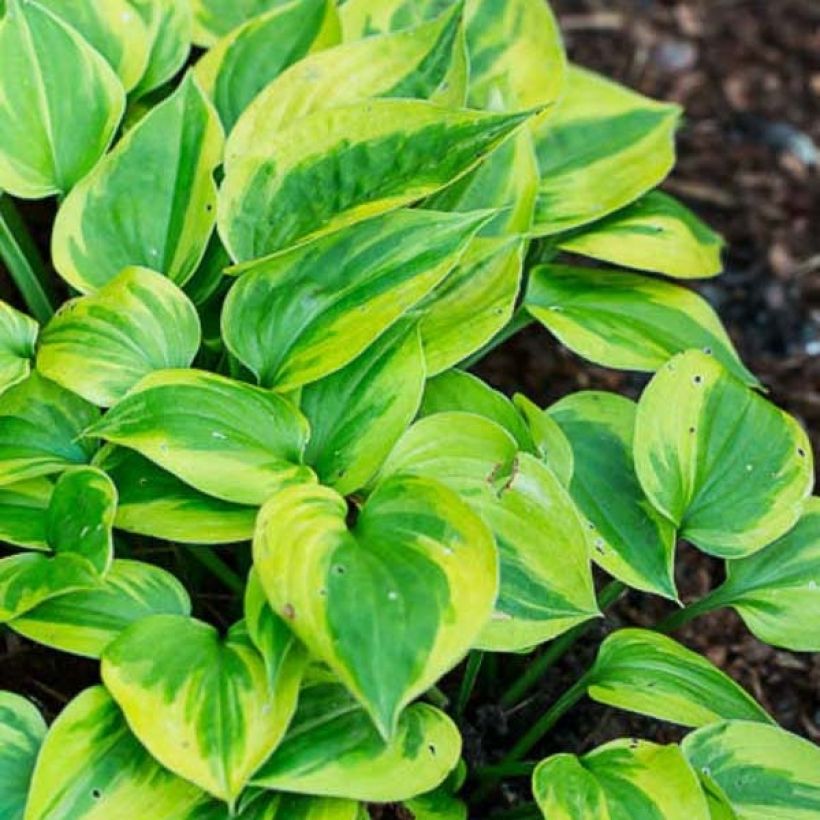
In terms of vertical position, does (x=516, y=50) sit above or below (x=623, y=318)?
above

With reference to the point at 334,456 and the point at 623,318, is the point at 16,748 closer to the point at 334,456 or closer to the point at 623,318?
the point at 334,456

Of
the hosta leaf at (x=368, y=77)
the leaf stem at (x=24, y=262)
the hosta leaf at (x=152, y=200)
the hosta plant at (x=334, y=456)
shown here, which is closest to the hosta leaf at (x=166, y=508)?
the hosta plant at (x=334, y=456)

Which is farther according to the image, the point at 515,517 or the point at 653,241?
the point at 653,241

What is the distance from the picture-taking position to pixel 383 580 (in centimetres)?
138

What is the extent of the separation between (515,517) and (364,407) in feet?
0.65

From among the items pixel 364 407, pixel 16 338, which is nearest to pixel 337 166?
pixel 364 407

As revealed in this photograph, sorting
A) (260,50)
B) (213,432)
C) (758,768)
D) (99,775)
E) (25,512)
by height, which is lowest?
(758,768)

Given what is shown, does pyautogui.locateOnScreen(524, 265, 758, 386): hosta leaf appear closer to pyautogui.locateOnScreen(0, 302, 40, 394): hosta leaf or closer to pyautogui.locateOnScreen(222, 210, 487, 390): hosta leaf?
pyautogui.locateOnScreen(222, 210, 487, 390): hosta leaf

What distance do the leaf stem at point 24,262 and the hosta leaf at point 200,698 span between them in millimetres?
542

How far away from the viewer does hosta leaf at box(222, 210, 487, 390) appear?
157 cm

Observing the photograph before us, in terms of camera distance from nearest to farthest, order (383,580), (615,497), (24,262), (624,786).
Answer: (383,580)
(624,786)
(615,497)
(24,262)

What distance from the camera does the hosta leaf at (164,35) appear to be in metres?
1.92

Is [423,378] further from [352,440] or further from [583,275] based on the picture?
[583,275]

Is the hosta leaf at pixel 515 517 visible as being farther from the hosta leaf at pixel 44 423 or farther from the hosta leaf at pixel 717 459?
the hosta leaf at pixel 44 423
